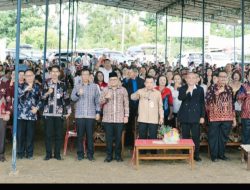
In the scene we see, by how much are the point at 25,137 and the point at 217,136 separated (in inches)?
131

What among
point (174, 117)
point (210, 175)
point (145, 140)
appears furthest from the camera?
point (174, 117)

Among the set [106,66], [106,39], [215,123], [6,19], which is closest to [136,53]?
[106,39]

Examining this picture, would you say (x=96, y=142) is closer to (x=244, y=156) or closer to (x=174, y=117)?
(x=174, y=117)

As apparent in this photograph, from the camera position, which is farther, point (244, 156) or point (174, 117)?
point (174, 117)

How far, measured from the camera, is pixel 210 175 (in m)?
6.70

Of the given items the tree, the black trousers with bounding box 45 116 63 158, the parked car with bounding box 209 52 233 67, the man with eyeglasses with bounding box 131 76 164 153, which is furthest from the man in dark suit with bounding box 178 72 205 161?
the tree

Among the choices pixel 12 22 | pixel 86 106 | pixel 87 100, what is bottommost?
pixel 86 106

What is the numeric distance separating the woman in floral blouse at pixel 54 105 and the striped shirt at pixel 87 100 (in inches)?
7.4

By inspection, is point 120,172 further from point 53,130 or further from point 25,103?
point 25,103

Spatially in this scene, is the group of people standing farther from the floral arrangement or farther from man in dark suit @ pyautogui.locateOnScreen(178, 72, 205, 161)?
the floral arrangement

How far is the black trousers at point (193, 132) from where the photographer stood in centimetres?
771

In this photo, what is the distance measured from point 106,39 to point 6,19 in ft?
34.3

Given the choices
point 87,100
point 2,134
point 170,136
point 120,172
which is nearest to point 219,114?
point 170,136

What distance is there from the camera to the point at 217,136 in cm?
782
